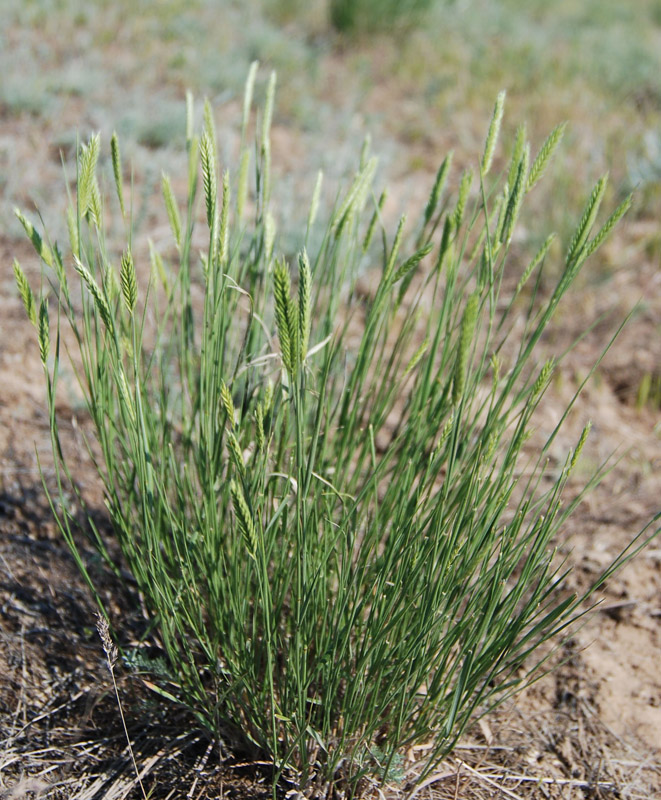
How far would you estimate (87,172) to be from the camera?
1.04m

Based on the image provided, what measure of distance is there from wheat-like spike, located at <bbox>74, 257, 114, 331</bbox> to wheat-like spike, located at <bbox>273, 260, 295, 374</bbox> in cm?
26

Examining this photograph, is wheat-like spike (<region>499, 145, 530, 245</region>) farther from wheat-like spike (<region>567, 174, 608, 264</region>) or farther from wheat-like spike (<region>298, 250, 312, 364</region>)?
wheat-like spike (<region>298, 250, 312, 364</region>)

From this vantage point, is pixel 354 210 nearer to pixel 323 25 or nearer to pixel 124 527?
pixel 124 527

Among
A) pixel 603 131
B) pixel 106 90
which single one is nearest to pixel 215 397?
pixel 106 90

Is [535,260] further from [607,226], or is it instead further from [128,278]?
[128,278]

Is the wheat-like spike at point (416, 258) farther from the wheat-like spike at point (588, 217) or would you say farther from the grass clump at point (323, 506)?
the wheat-like spike at point (588, 217)

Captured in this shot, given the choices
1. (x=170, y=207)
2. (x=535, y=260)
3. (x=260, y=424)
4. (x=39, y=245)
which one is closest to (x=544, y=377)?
(x=535, y=260)

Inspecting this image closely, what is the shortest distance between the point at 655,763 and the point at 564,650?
0.98ft

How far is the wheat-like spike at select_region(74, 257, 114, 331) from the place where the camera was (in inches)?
39.5

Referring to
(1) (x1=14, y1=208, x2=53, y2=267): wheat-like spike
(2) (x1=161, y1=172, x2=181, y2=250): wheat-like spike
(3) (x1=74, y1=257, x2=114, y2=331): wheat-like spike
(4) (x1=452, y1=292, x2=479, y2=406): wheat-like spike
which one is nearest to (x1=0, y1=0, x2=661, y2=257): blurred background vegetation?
(2) (x1=161, y1=172, x2=181, y2=250): wheat-like spike

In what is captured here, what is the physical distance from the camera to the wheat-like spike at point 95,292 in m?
1.00

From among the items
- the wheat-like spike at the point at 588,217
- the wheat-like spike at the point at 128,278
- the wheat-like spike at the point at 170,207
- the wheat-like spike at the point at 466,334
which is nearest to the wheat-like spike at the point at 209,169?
the wheat-like spike at the point at 128,278

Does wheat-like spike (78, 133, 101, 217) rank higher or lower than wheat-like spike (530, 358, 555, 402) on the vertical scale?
higher

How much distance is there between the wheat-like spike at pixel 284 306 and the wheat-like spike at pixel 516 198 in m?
0.38
